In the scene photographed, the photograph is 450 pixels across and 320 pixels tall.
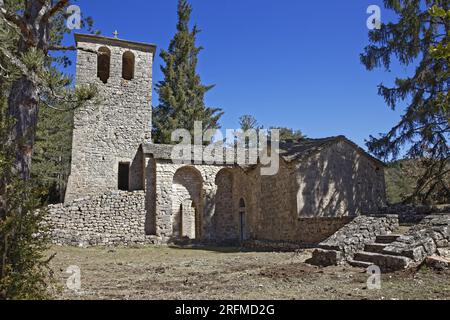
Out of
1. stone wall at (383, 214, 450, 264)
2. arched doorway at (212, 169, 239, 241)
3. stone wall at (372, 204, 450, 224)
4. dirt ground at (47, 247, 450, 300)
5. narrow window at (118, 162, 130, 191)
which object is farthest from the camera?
narrow window at (118, 162, 130, 191)

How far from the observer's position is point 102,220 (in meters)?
16.2

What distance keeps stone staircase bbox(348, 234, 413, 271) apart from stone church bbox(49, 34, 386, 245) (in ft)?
8.59

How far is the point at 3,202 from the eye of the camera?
14.3 ft

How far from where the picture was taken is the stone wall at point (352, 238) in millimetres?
9172

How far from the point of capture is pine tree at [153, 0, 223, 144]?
94.5 feet

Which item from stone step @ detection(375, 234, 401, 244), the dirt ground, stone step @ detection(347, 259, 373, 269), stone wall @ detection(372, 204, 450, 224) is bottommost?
the dirt ground

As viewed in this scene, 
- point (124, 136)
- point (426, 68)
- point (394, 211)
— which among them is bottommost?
point (394, 211)

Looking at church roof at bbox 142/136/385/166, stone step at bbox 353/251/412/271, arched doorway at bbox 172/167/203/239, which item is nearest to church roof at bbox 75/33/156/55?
church roof at bbox 142/136/385/166

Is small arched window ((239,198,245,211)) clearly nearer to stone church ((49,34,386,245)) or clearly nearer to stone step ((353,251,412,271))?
stone church ((49,34,386,245))

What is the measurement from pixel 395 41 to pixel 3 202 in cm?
1672

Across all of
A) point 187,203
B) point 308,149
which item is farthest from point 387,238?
point 187,203
